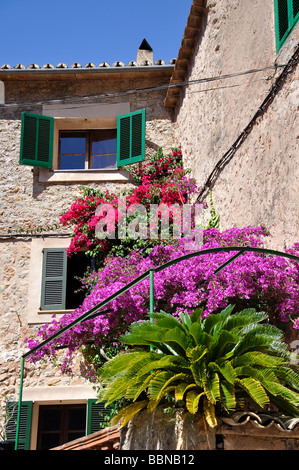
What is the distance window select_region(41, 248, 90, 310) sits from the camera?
35.0 feet

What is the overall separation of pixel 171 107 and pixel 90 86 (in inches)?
72.3

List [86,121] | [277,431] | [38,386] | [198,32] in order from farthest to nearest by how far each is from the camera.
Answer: [86,121], [198,32], [38,386], [277,431]

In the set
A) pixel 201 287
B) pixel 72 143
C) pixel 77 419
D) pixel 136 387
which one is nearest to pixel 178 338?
pixel 136 387

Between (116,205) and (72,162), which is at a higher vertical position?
(72,162)

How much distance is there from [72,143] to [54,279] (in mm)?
3315

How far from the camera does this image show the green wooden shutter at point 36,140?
11.7m

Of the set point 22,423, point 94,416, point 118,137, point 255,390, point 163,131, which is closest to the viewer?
point 255,390

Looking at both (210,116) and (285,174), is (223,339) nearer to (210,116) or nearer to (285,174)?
(285,174)

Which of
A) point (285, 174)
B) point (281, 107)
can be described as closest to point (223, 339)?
point (285, 174)

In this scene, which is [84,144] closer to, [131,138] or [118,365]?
[131,138]

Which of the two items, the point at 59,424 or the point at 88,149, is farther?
the point at 88,149

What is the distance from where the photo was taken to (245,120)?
8672 mm

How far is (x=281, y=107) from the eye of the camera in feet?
24.4

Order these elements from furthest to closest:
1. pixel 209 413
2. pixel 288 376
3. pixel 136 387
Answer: pixel 288 376
pixel 136 387
pixel 209 413
